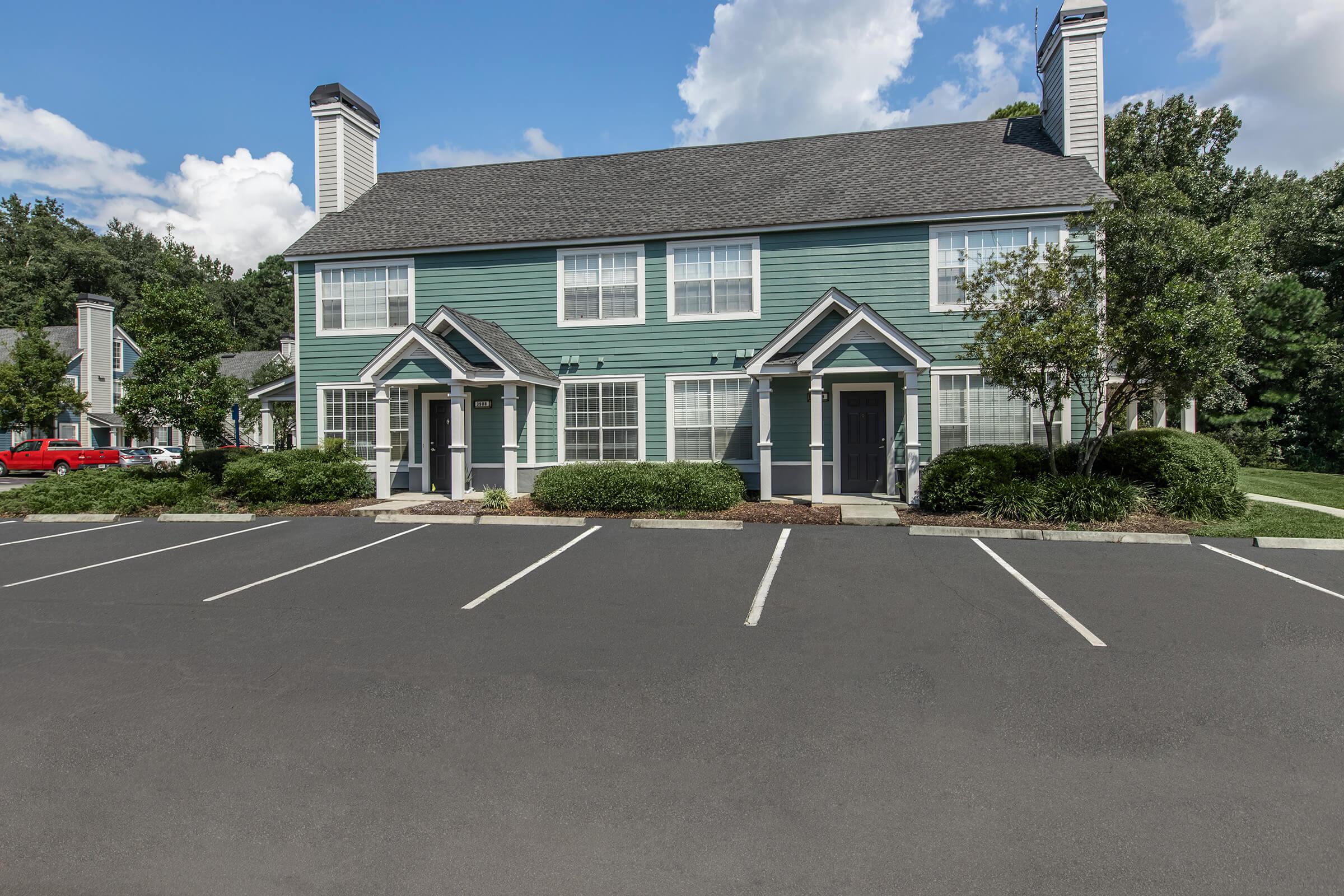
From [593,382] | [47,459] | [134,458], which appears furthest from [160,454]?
[593,382]

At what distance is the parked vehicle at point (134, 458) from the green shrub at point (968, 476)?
30.3m

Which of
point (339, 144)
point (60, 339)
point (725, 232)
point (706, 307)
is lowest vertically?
point (706, 307)

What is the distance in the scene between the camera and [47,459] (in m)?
28.5

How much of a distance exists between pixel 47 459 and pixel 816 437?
3112cm

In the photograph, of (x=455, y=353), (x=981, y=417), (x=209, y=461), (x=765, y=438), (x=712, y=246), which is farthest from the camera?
(x=209, y=461)

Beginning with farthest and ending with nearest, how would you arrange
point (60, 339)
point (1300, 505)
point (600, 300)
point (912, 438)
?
point (60, 339) < point (600, 300) < point (912, 438) < point (1300, 505)

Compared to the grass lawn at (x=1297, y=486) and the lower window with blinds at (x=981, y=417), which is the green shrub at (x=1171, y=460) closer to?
the lower window with blinds at (x=981, y=417)

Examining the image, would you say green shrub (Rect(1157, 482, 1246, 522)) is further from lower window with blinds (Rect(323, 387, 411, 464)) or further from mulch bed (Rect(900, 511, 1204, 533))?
lower window with blinds (Rect(323, 387, 411, 464))

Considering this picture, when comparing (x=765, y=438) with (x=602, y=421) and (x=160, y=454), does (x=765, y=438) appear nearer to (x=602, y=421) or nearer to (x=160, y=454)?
(x=602, y=421)

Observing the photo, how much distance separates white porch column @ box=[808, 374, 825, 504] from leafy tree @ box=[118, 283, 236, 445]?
13.6 metres

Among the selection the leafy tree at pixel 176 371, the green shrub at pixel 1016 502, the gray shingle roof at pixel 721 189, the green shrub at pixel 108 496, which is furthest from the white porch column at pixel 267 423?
the green shrub at pixel 1016 502

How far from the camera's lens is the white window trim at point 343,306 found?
17328 mm

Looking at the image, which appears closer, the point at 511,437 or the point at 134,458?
the point at 511,437

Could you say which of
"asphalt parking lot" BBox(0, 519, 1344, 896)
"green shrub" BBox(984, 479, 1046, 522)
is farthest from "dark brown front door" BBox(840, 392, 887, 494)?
"asphalt parking lot" BBox(0, 519, 1344, 896)
